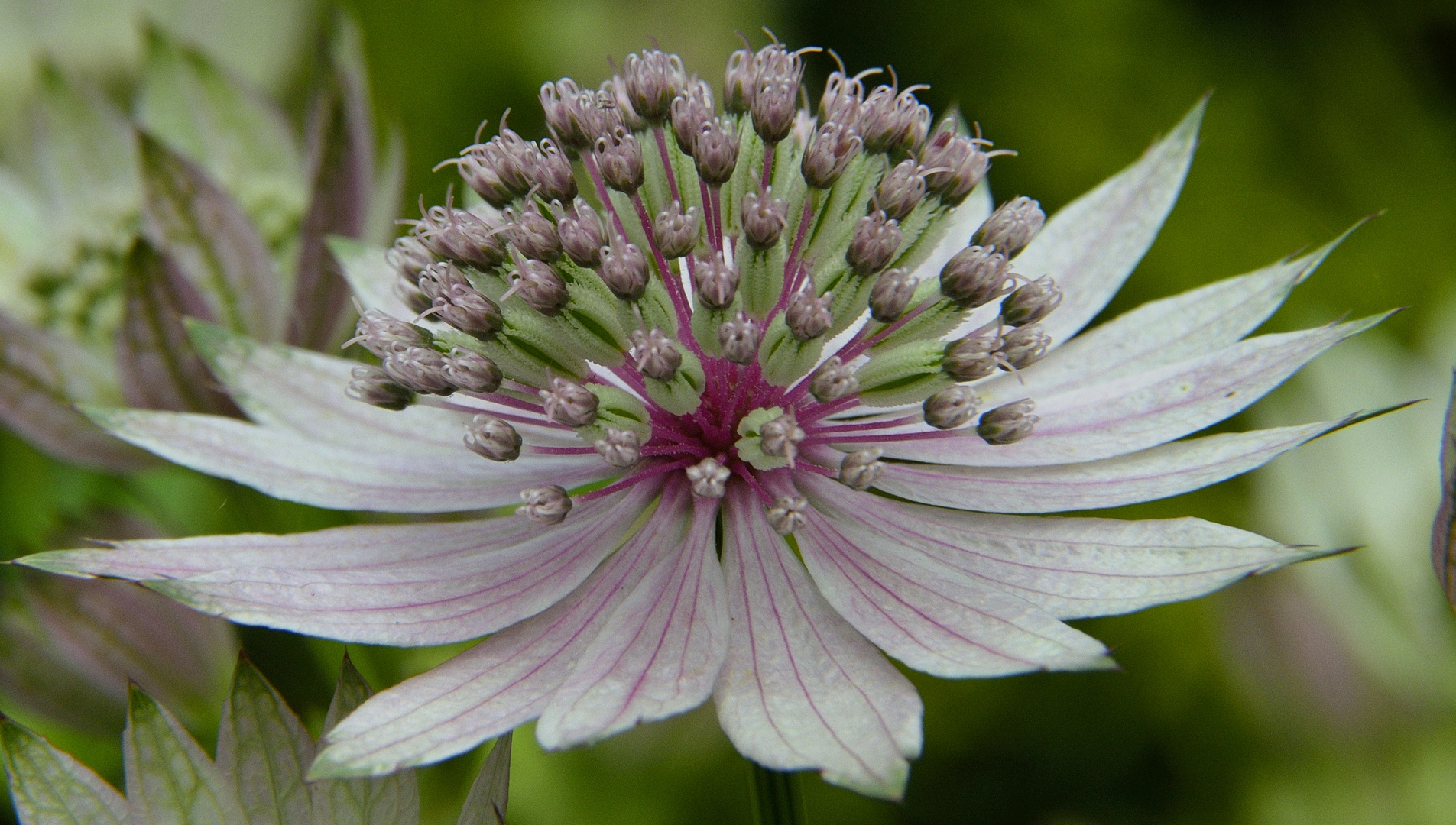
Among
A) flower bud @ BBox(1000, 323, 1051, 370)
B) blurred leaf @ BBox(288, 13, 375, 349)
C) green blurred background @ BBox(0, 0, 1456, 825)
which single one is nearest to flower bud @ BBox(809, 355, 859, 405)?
flower bud @ BBox(1000, 323, 1051, 370)

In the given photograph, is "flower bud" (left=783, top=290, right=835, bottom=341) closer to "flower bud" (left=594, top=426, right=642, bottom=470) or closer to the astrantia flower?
the astrantia flower

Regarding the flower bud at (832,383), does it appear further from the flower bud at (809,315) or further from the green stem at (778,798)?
the green stem at (778,798)

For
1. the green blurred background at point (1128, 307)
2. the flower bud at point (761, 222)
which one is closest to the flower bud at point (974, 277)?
the flower bud at point (761, 222)

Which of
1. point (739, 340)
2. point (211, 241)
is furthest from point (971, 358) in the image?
point (211, 241)

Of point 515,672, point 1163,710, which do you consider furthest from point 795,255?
point 1163,710

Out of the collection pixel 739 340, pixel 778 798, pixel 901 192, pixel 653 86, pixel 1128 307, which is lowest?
pixel 778 798

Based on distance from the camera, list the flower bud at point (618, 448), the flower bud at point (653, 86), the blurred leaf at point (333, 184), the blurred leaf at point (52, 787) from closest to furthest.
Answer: the blurred leaf at point (52, 787), the flower bud at point (618, 448), the flower bud at point (653, 86), the blurred leaf at point (333, 184)

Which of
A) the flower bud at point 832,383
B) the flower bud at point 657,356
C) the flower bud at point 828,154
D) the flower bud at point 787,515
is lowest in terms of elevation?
the flower bud at point 787,515

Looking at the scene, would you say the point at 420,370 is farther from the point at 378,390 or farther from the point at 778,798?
the point at 778,798
